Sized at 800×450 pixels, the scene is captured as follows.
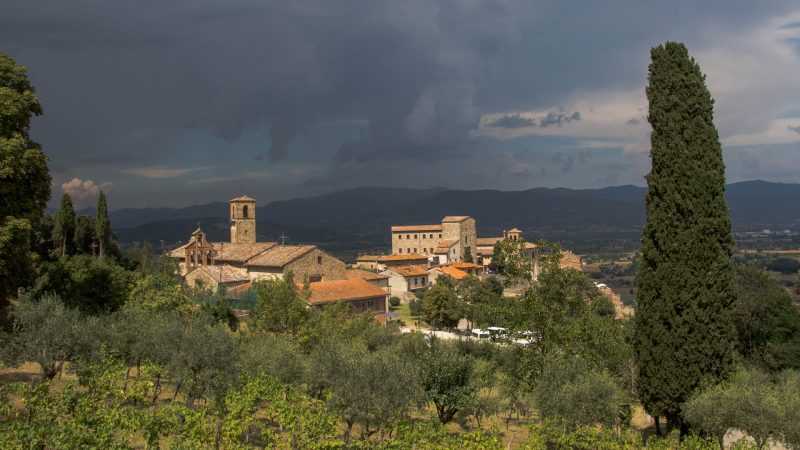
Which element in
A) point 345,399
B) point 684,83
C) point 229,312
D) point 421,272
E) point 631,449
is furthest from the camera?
point 421,272

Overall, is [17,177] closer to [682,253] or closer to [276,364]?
[276,364]

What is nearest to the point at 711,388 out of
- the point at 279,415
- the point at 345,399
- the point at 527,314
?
the point at 527,314

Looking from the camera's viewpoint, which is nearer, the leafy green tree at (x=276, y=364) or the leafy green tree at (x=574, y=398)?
the leafy green tree at (x=574, y=398)

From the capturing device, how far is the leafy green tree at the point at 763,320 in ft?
127

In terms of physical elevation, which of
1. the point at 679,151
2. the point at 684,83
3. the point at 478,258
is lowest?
the point at 478,258

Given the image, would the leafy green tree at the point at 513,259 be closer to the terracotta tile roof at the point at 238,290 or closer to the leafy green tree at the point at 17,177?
the leafy green tree at the point at 17,177

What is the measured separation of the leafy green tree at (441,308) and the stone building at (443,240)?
46626 millimetres

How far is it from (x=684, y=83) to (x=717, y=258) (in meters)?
4.82

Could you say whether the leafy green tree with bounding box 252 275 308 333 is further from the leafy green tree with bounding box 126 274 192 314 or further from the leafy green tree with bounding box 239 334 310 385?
the leafy green tree with bounding box 239 334 310 385

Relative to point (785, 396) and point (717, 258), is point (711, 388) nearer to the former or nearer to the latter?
point (785, 396)

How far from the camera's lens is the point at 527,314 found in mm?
17969

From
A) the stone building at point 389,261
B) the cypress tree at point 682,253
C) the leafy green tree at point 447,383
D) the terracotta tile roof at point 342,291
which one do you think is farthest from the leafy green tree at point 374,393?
the stone building at point 389,261

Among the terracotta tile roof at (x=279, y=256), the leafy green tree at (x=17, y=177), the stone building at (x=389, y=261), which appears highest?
the leafy green tree at (x=17, y=177)

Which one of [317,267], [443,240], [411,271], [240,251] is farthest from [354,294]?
[443,240]
